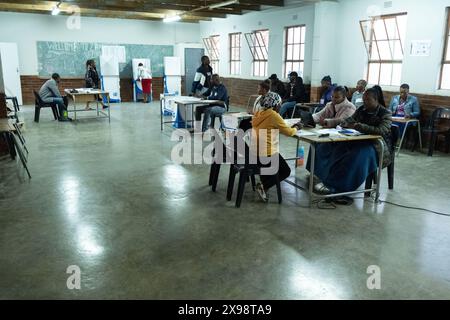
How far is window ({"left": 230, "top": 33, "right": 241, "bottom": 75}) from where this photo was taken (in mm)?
12445

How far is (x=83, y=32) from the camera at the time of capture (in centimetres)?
1303

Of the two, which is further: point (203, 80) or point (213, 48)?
point (213, 48)

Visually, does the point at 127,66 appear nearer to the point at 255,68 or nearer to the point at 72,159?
the point at 255,68

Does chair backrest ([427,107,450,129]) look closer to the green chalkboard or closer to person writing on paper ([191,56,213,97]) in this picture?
person writing on paper ([191,56,213,97])

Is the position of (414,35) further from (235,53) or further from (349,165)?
(235,53)

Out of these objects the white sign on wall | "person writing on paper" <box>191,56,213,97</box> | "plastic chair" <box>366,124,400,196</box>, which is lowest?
"plastic chair" <box>366,124,400,196</box>

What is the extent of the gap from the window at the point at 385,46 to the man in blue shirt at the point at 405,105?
0.79 m

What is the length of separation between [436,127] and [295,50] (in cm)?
458

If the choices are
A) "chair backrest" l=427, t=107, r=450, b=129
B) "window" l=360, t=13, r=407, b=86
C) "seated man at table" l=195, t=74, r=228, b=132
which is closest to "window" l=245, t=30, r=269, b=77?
"window" l=360, t=13, r=407, b=86

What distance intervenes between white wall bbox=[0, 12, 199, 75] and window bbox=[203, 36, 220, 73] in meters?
0.72

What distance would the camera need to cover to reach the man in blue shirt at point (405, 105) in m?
6.54

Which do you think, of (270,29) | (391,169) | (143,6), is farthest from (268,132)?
(143,6)

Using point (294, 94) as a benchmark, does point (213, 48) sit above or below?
above

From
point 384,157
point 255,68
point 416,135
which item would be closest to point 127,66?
point 255,68
